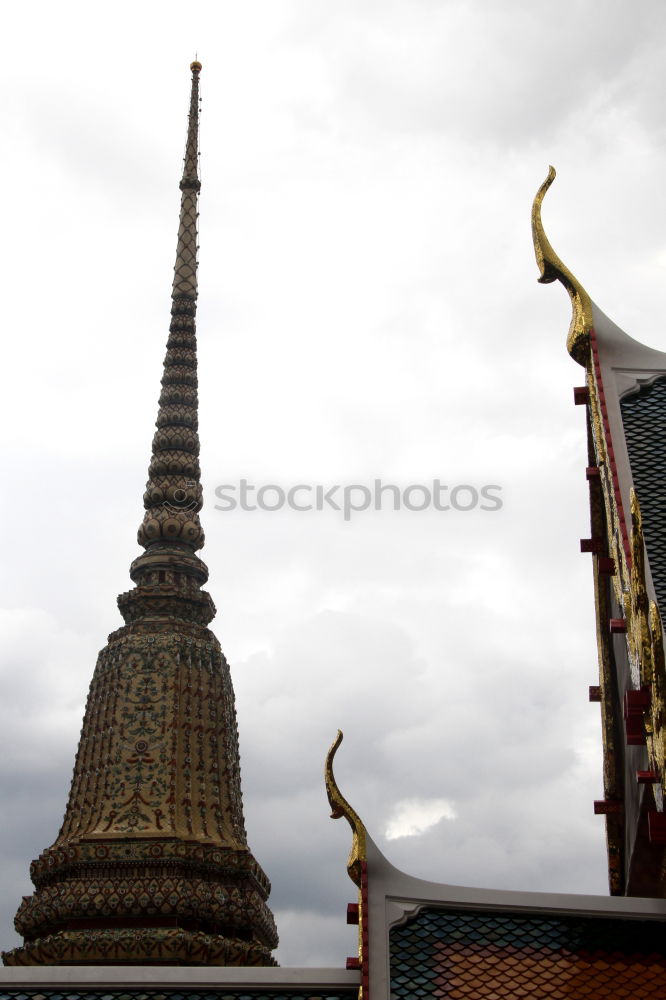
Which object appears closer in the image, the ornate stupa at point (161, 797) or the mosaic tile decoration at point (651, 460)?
the mosaic tile decoration at point (651, 460)

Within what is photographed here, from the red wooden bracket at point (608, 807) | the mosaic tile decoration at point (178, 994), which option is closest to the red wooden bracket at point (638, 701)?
the mosaic tile decoration at point (178, 994)

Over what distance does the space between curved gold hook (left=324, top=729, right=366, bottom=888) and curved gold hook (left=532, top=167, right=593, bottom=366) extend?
5297 mm

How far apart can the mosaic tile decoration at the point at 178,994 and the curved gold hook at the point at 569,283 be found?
696 cm

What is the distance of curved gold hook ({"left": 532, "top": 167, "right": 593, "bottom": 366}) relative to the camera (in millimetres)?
12133

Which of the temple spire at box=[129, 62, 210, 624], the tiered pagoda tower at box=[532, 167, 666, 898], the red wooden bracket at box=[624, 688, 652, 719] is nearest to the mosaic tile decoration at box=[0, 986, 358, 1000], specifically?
the tiered pagoda tower at box=[532, 167, 666, 898]

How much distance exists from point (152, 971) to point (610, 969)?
3509 mm

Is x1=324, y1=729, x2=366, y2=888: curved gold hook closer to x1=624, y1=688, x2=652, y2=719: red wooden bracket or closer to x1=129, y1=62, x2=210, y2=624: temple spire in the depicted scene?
x1=624, y1=688, x2=652, y2=719: red wooden bracket

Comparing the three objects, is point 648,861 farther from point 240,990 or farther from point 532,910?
point 240,990

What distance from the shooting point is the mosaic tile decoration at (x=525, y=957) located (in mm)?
8109

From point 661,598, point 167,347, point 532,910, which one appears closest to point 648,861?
point 532,910

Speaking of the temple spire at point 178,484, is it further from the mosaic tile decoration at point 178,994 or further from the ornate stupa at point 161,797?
the mosaic tile decoration at point 178,994

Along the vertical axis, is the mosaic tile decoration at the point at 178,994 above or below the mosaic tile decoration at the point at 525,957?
below

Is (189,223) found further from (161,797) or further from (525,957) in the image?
(525,957)

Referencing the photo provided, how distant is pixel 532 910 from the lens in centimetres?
874
